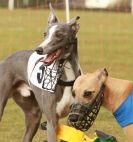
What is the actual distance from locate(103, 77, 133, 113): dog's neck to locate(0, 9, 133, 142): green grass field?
2395mm

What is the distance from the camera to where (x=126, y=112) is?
17.1ft

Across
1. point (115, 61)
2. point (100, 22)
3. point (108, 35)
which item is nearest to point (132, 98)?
point (115, 61)

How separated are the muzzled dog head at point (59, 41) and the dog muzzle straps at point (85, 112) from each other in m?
0.94

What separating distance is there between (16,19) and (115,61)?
1409cm

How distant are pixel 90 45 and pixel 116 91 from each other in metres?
14.0

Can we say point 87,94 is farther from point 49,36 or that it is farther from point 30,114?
point 30,114

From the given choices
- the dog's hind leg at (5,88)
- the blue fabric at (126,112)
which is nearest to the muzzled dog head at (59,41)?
the dog's hind leg at (5,88)

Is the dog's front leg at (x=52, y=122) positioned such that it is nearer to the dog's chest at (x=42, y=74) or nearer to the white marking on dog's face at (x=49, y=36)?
the dog's chest at (x=42, y=74)

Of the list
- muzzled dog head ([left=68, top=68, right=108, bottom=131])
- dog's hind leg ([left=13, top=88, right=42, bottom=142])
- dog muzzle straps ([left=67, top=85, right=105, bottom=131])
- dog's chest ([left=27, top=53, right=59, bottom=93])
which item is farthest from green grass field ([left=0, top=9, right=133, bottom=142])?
muzzled dog head ([left=68, top=68, right=108, bottom=131])

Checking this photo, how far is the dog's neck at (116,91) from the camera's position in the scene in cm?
514

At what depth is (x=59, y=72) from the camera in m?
6.39

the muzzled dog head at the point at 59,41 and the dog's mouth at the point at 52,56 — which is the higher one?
the muzzled dog head at the point at 59,41

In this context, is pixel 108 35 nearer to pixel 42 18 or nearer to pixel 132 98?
pixel 42 18

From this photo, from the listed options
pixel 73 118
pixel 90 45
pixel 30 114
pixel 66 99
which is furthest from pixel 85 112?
pixel 90 45
